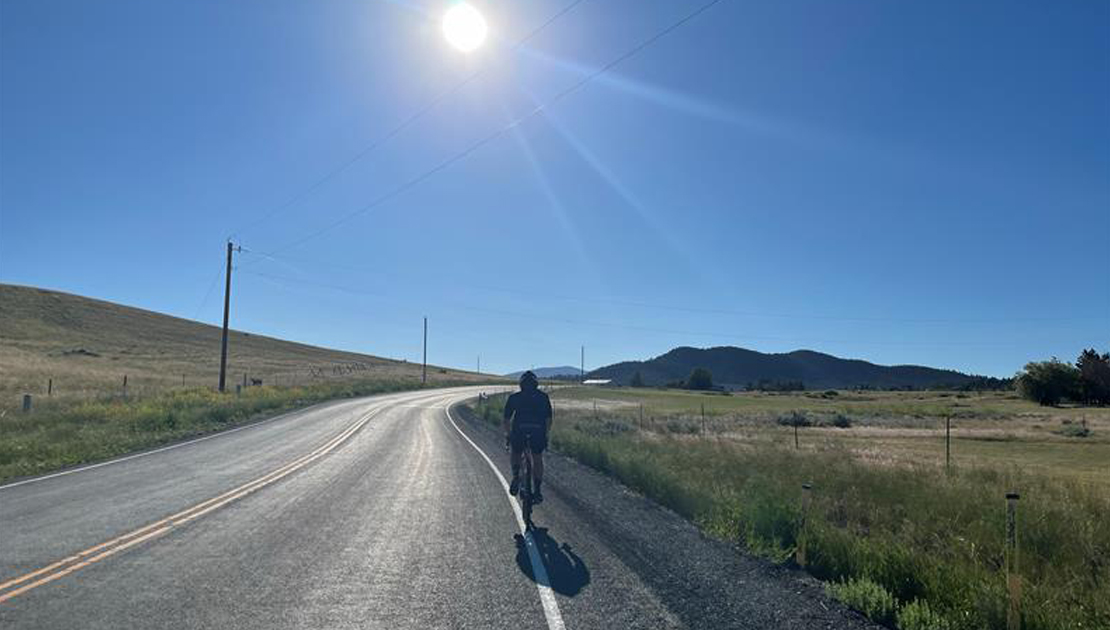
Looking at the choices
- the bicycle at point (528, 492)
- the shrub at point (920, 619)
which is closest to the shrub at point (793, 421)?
the bicycle at point (528, 492)

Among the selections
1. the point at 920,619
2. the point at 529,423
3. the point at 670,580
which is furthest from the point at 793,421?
the point at 920,619

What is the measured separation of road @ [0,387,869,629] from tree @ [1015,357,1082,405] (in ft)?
224

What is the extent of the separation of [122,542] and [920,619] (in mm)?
8490

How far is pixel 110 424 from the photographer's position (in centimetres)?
2831

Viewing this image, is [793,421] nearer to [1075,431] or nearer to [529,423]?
[1075,431]

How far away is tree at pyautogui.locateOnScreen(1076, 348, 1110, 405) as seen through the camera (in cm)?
6425

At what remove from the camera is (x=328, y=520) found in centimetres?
1145

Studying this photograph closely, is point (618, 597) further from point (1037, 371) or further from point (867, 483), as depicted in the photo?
point (1037, 371)

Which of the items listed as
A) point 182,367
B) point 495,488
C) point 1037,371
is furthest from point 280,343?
point 495,488

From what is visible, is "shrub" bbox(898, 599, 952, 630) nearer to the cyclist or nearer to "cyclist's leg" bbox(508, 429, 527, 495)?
the cyclist

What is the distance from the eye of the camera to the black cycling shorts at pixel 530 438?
12.4 meters

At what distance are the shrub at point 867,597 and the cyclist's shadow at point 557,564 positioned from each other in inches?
94.1

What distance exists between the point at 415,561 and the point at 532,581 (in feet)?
4.94

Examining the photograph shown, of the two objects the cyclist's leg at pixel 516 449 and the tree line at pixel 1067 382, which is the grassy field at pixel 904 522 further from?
the tree line at pixel 1067 382
